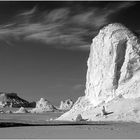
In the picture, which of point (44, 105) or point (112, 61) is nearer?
point (112, 61)

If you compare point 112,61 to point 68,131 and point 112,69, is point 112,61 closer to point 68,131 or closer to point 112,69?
point 112,69

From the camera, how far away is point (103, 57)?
1973 inches

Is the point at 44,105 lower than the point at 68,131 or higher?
higher

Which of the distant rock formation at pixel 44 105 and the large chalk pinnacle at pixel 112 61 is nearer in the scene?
the large chalk pinnacle at pixel 112 61

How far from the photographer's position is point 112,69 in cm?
4800

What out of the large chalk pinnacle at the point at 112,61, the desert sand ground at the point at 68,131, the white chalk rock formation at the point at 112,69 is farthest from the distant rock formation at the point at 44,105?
the desert sand ground at the point at 68,131

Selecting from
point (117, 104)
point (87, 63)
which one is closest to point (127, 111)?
point (117, 104)

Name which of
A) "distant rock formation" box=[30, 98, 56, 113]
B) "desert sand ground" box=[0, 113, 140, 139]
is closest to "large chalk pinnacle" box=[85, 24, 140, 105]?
"desert sand ground" box=[0, 113, 140, 139]

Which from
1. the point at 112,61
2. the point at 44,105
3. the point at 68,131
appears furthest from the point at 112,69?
the point at 44,105

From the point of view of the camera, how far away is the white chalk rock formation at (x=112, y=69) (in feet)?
150

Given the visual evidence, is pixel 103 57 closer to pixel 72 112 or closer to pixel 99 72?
pixel 99 72

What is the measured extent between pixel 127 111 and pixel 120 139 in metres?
20.6

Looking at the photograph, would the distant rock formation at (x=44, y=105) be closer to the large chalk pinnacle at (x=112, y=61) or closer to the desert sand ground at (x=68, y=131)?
the large chalk pinnacle at (x=112, y=61)

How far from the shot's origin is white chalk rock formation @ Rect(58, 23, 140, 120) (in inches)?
1802
